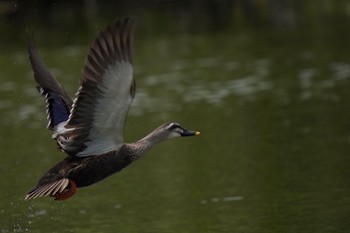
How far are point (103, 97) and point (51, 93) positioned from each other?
1.66 meters

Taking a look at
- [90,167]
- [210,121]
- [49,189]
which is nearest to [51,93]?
[90,167]

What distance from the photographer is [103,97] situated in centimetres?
1002

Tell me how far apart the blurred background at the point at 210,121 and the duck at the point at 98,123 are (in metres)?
1.57

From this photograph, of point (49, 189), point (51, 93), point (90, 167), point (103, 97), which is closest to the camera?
point (103, 97)

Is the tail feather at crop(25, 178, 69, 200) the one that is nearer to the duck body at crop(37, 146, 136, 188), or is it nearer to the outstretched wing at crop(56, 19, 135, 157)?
the duck body at crop(37, 146, 136, 188)

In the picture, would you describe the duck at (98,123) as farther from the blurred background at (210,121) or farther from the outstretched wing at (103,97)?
the blurred background at (210,121)

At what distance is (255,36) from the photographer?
1179 inches

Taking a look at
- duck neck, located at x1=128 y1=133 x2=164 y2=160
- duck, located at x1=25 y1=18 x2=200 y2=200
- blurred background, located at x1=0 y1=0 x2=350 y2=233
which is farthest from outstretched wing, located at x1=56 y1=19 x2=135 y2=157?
blurred background, located at x1=0 y1=0 x2=350 y2=233

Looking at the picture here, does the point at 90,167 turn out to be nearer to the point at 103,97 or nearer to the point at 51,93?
the point at 103,97

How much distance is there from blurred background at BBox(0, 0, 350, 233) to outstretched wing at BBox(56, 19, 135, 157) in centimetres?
180

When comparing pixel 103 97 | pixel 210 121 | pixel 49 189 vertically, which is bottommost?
pixel 210 121

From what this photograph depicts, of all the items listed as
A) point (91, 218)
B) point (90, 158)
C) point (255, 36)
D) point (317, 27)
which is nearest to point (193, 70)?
point (255, 36)

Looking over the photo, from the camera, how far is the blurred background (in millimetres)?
12781

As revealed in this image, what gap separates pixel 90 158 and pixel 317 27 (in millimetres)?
21221
